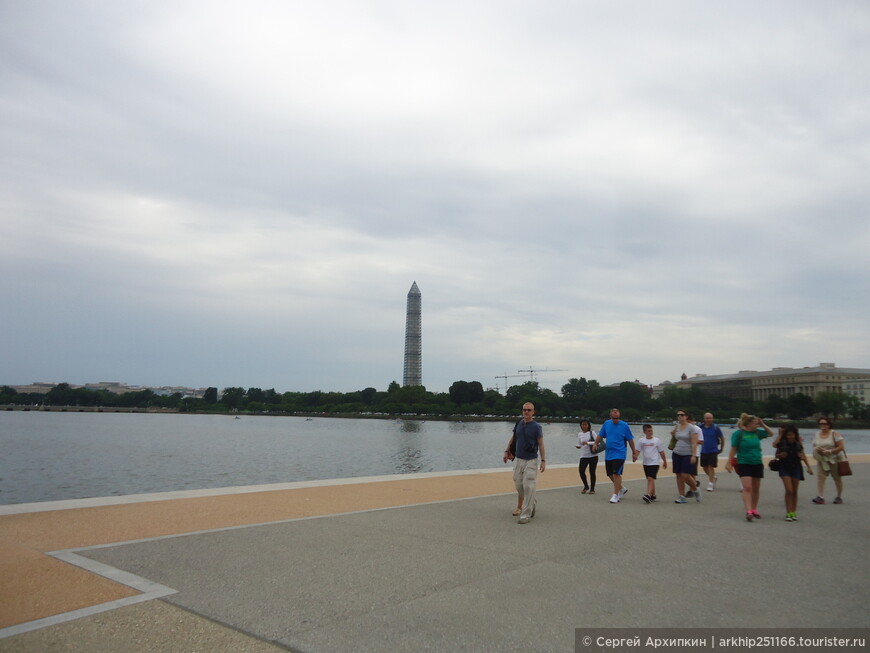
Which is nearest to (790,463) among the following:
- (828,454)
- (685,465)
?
(685,465)

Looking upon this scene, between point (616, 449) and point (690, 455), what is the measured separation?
149 cm

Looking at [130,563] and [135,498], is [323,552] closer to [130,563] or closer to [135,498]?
[130,563]

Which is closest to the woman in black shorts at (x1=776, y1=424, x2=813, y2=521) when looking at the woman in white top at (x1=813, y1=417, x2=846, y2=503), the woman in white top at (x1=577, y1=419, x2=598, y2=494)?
the woman in white top at (x1=813, y1=417, x2=846, y2=503)

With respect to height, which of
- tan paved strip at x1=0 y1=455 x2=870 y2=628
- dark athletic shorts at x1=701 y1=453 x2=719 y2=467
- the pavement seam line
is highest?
dark athletic shorts at x1=701 y1=453 x2=719 y2=467

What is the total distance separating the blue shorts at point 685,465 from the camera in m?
12.4

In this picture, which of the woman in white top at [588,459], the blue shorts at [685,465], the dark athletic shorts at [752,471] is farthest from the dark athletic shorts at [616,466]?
the dark athletic shorts at [752,471]

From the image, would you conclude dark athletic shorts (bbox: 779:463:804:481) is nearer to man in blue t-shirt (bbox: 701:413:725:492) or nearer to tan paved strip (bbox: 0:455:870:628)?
tan paved strip (bbox: 0:455:870:628)

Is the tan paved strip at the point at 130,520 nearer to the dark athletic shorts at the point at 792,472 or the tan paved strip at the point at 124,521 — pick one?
the tan paved strip at the point at 124,521

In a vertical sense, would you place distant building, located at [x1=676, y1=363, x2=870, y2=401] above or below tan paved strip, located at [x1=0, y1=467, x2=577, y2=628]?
above

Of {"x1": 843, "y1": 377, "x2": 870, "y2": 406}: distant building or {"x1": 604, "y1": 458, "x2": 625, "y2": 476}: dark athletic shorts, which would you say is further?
{"x1": 843, "y1": 377, "x2": 870, "y2": 406}: distant building

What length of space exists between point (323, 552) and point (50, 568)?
2.70 meters

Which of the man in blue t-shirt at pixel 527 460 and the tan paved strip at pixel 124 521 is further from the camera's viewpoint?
the man in blue t-shirt at pixel 527 460

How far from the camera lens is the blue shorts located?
12.4 metres

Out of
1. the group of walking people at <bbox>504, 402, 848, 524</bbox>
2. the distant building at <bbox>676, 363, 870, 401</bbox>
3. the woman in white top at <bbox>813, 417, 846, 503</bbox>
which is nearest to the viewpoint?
the group of walking people at <bbox>504, 402, 848, 524</bbox>
